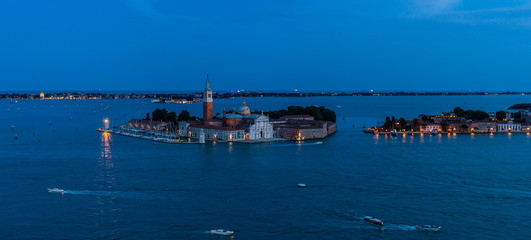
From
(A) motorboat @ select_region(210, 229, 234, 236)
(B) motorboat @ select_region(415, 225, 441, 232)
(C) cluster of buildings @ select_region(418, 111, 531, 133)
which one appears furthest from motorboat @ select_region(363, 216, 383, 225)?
(C) cluster of buildings @ select_region(418, 111, 531, 133)

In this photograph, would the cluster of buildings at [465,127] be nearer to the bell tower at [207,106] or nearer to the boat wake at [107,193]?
the bell tower at [207,106]

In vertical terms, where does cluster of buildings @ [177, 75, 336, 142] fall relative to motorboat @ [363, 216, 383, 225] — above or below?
above

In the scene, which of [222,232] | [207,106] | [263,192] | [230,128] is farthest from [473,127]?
[222,232]

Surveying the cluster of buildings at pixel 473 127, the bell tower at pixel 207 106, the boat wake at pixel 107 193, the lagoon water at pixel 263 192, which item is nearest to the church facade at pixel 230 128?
the bell tower at pixel 207 106

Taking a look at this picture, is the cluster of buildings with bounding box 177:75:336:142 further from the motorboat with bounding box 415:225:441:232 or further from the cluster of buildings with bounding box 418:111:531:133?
the motorboat with bounding box 415:225:441:232

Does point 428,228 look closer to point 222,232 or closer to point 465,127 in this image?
point 222,232

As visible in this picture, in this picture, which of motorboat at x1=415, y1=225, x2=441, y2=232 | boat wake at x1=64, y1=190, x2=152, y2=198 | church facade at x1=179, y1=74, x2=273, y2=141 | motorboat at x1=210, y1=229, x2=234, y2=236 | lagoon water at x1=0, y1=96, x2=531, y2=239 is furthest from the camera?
church facade at x1=179, y1=74, x2=273, y2=141
